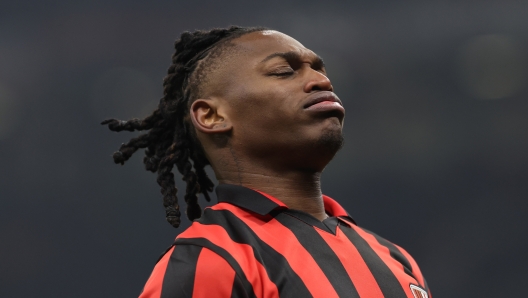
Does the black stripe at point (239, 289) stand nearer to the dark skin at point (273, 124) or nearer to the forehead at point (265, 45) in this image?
the dark skin at point (273, 124)

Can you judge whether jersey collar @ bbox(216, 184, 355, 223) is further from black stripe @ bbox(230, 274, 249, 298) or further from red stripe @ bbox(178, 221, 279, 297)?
black stripe @ bbox(230, 274, 249, 298)

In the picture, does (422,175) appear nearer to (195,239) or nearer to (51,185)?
(51,185)

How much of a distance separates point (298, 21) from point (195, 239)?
2.64 m

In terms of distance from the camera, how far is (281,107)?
1715 millimetres

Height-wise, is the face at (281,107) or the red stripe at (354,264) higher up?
the face at (281,107)

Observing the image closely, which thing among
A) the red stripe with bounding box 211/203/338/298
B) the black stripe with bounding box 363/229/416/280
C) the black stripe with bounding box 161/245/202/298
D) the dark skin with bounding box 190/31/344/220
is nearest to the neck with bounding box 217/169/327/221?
the dark skin with bounding box 190/31/344/220

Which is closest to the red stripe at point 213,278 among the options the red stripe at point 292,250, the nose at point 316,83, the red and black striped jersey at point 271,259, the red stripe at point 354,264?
the red and black striped jersey at point 271,259

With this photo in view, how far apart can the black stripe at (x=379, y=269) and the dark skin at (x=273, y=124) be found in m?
0.12

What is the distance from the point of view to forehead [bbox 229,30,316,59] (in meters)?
1.86

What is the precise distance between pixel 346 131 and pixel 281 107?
7.22ft

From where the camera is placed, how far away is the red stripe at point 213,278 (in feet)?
4.46

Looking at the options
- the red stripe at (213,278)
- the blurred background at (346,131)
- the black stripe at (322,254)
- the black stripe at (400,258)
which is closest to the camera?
the red stripe at (213,278)

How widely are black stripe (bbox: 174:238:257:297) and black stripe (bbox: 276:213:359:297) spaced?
20 cm

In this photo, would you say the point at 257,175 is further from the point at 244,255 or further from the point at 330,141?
the point at 244,255
